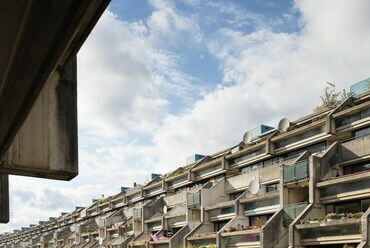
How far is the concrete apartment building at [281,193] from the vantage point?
29594mm

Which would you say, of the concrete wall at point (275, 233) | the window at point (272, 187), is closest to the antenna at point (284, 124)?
the window at point (272, 187)

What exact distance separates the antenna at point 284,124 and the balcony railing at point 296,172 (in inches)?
296

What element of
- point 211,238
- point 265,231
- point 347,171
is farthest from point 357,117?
point 211,238

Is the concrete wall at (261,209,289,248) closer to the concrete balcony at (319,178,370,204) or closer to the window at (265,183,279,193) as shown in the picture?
the concrete balcony at (319,178,370,204)

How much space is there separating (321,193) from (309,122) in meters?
9.44

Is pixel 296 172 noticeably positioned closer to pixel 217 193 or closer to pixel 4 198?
pixel 217 193

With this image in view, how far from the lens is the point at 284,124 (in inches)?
1624

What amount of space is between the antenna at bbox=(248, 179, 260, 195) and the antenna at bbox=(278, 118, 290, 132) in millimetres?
5551

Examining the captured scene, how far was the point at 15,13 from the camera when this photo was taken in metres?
4.21

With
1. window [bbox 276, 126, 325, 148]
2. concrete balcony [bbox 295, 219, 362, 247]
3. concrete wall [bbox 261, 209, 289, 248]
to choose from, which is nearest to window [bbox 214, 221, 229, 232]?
window [bbox 276, 126, 325, 148]

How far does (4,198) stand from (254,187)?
94.3 feet

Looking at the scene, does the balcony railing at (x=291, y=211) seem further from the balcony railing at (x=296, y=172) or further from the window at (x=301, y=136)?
the window at (x=301, y=136)

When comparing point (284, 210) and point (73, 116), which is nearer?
point (73, 116)

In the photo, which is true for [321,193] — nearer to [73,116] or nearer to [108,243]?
[73,116]
